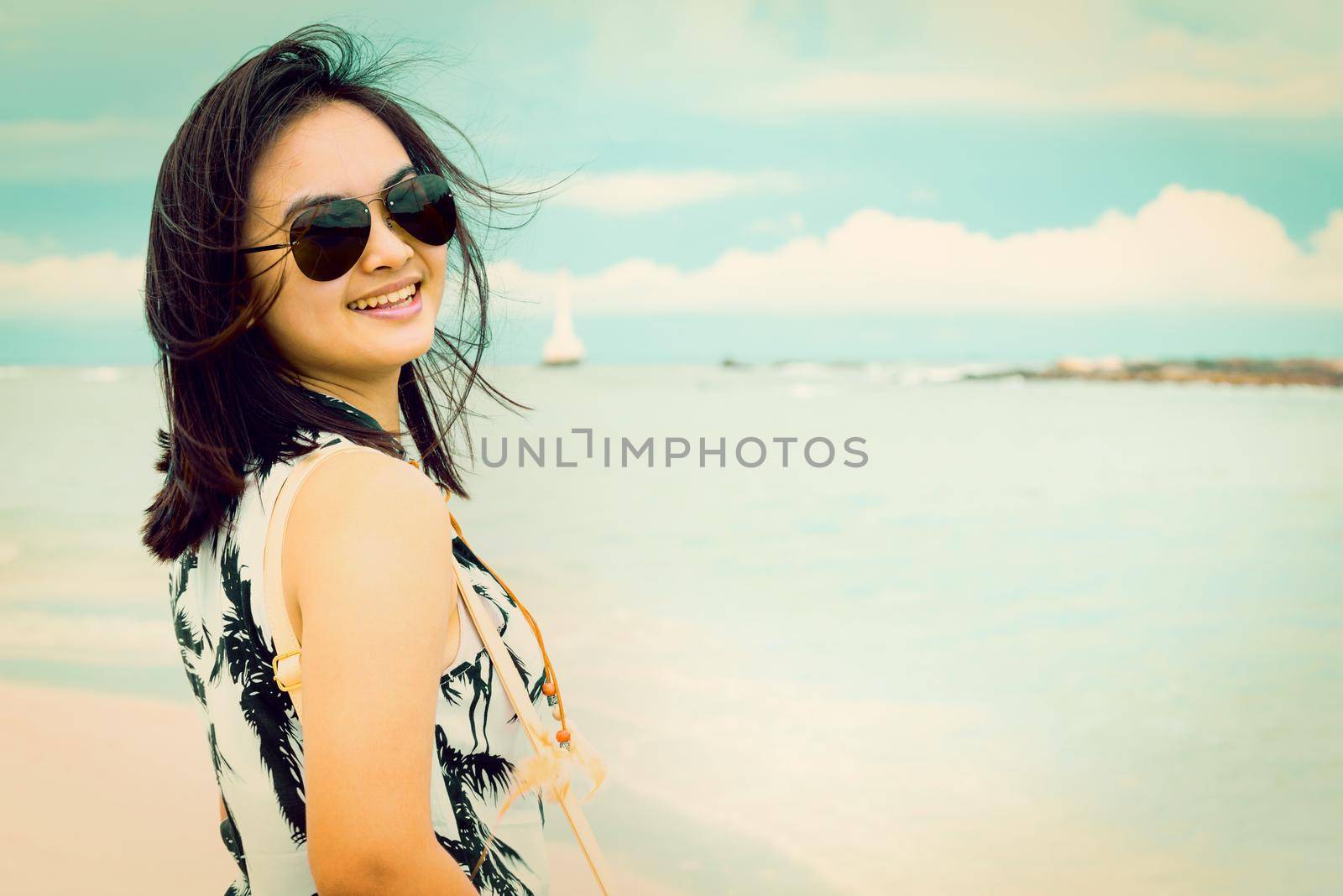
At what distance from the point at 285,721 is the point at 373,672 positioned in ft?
0.70

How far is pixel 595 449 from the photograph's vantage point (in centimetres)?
1538

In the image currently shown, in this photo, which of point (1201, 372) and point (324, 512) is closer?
point (324, 512)

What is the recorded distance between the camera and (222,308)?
1.10 meters

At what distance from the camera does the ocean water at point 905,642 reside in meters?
3.85

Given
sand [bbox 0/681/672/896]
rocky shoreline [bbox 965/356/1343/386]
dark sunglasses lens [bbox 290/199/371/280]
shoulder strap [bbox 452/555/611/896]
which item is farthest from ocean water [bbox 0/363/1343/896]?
rocky shoreline [bbox 965/356/1343/386]

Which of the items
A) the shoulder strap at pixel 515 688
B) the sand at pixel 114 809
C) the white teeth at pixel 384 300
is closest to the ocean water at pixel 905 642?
the sand at pixel 114 809

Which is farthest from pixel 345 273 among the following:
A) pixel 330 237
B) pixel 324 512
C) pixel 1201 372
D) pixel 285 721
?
pixel 1201 372

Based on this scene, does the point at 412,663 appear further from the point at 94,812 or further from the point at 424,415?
the point at 94,812

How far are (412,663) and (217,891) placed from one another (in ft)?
8.82

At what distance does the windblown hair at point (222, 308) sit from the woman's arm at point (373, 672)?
0.17m

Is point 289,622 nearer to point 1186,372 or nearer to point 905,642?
point 905,642

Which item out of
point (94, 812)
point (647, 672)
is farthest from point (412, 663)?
point (647, 672)

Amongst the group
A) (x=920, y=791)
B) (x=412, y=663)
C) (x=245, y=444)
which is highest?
(x=245, y=444)

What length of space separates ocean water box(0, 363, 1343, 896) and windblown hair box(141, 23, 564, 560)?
104cm
